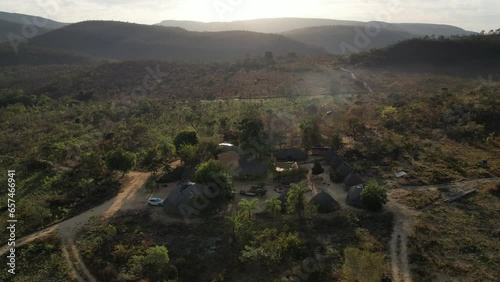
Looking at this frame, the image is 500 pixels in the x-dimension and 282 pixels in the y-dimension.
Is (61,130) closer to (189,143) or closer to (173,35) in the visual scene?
(189,143)

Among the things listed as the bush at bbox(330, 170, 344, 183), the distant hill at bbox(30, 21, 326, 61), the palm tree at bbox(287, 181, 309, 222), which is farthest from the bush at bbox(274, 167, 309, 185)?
the distant hill at bbox(30, 21, 326, 61)

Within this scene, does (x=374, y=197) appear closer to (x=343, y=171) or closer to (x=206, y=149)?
(x=343, y=171)

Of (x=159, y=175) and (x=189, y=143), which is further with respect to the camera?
(x=189, y=143)

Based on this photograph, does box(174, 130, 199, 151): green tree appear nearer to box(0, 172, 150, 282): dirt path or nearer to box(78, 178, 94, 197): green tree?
box(0, 172, 150, 282): dirt path

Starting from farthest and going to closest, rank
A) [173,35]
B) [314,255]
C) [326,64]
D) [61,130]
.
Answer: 1. [173,35]
2. [326,64]
3. [61,130]
4. [314,255]

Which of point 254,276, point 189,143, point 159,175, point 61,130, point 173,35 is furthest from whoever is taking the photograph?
point 173,35

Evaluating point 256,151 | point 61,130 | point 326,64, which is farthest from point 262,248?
point 326,64

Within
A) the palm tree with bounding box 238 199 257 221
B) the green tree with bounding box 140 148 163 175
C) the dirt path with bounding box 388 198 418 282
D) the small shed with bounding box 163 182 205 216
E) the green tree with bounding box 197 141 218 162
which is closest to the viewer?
the dirt path with bounding box 388 198 418 282
